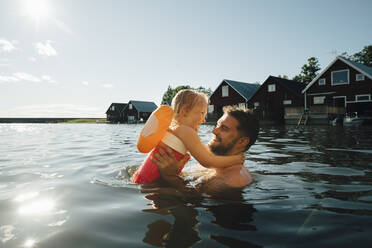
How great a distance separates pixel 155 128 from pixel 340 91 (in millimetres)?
28761

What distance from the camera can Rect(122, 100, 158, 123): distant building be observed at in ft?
193

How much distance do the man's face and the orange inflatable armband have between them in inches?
25.6

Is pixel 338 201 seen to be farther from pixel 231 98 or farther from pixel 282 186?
pixel 231 98

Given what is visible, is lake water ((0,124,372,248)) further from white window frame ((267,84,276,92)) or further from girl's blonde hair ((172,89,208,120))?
white window frame ((267,84,276,92))

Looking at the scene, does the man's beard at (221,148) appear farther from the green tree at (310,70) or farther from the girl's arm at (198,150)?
the green tree at (310,70)

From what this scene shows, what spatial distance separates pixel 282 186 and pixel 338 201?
0.79 meters

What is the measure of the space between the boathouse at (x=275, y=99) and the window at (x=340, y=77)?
16.1ft

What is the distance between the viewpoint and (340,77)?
2659 cm

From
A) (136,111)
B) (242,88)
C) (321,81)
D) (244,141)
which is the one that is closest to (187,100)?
(244,141)

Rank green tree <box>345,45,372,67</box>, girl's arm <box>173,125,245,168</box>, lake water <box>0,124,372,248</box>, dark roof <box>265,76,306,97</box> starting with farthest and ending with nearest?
green tree <box>345,45,372,67</box>
dark roof <box>265,76,306,97</box>
girl's arm <box>173,125,245,168</box>
lake water <box>0,124,372,248</box>

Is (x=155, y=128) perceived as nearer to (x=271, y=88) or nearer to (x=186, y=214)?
(x=186, y=214)

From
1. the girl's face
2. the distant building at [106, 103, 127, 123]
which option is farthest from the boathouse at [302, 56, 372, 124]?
the distant building at [106, 103, 127, 123]

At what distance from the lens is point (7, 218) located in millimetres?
2375

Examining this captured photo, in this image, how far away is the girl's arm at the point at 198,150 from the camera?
3.00 m
